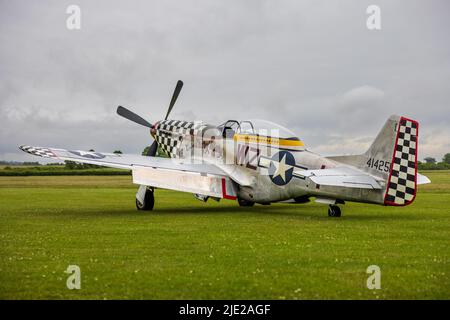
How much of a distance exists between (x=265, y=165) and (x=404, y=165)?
173 inches

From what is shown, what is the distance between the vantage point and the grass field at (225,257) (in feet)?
22.4

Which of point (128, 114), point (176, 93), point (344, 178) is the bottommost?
point (344, 178)

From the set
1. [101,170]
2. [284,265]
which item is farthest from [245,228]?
[101,170]

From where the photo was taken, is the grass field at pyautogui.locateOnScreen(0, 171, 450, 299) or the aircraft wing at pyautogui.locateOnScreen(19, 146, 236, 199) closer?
the grass field at pyautogui.locateOnScreen(0, 171, 450, 299)

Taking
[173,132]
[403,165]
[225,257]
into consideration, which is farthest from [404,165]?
[173,132]

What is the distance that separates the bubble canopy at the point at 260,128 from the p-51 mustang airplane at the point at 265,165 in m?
0.03

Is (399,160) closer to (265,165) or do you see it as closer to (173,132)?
(265,165)

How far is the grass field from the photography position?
6836mm

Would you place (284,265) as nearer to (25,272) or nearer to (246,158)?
(25,272)

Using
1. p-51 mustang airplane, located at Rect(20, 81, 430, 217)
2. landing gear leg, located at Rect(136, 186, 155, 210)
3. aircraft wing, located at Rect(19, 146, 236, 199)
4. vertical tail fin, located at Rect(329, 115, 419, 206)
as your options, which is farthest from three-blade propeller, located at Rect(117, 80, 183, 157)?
vertical tail fin, located at Rect(329, 115, 419, 206)

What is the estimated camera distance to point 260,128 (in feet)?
57.8

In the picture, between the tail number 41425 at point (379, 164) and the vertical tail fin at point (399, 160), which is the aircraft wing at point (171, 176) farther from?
the vertical tail fin at point (399, 160)

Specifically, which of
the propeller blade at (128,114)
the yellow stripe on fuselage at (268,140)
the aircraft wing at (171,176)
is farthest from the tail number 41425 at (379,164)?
the propeller blade at (128,114)

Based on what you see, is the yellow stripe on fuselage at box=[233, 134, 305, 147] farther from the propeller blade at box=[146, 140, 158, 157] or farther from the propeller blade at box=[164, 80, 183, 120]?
the propeller blade at box=[164, 80, 183, 120]
